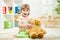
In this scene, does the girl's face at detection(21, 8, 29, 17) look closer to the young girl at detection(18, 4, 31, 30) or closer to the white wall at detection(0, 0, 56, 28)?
the young girl at detection(18, 4, 31, 30)

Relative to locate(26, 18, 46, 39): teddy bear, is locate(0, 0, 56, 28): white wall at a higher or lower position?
higher

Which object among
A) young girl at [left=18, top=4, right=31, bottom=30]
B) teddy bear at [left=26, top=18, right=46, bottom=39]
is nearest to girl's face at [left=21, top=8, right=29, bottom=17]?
young girl at [left=18, top=4, right=31, bottom=30]

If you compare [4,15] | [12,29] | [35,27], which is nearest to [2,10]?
[4,15]

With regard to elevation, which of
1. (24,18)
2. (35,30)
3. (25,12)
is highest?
(25,12)

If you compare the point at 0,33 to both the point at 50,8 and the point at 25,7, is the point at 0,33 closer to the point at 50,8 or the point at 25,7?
the point at 25,7

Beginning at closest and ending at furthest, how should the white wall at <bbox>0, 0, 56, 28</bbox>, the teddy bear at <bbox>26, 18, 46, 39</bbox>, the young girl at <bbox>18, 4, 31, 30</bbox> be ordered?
1. the teddy bear at <bbox>26, 18, 46, 39</bbox>
2. the young girl at <bbox>18, 4, 31, 30</bbox>
3. the white wall at <bbox>0, 0, 56, 28</bbox>

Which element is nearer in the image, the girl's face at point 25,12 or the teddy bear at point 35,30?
the teddy bear at point 35,30

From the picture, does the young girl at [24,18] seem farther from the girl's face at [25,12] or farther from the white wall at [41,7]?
the white wall at [41,7]

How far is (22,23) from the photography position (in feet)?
10.5

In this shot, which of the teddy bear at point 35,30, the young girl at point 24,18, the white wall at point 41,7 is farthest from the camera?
the white wall at point 41,7

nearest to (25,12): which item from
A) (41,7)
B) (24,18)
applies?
(24,18)

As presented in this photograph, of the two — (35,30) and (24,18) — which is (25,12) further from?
(35,30)

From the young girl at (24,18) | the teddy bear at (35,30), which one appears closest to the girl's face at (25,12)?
the young girl at (24,18)

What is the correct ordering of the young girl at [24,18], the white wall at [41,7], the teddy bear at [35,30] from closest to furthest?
1. the teddy bear at [35,30]
2. the young girl at [24,18]
3. the white wall at [41,7]
